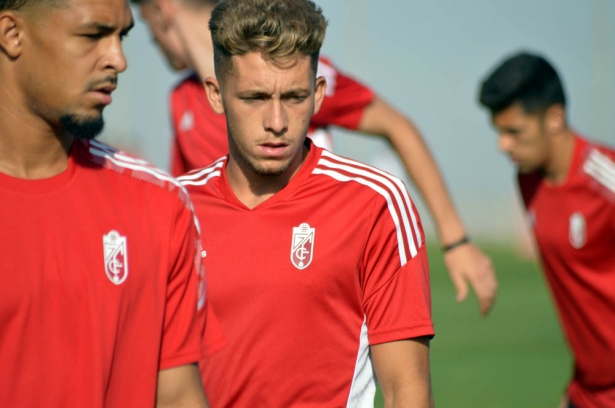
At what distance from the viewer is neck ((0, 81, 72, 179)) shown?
2.84 metres

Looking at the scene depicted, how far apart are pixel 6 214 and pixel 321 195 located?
1193mm

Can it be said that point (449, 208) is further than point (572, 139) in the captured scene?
No

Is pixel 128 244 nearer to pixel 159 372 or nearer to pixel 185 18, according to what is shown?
pixel 159 372

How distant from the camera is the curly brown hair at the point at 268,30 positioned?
3.41 meters

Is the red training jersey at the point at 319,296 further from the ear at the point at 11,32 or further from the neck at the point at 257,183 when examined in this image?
the ear at the point at 11,32

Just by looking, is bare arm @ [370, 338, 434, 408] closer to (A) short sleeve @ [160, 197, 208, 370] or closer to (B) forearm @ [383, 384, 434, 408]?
(B) forearm @ [383, 384, 434, 408]

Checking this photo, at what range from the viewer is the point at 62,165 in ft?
9.55

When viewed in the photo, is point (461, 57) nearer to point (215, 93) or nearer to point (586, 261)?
point (586, 261)

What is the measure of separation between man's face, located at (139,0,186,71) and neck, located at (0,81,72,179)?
1976 millimetres

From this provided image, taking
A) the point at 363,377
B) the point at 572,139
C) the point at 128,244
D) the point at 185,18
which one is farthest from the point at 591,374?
the point at 128,244

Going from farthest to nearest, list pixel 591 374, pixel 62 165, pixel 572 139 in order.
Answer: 1. pixel 572 139
2. pixel 591 374
3. pixel 62 165

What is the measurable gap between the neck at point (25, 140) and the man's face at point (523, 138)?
3548 mm

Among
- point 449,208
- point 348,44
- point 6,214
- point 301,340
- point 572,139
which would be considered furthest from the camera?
point 348,44

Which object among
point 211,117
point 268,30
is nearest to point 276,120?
point 268,30
